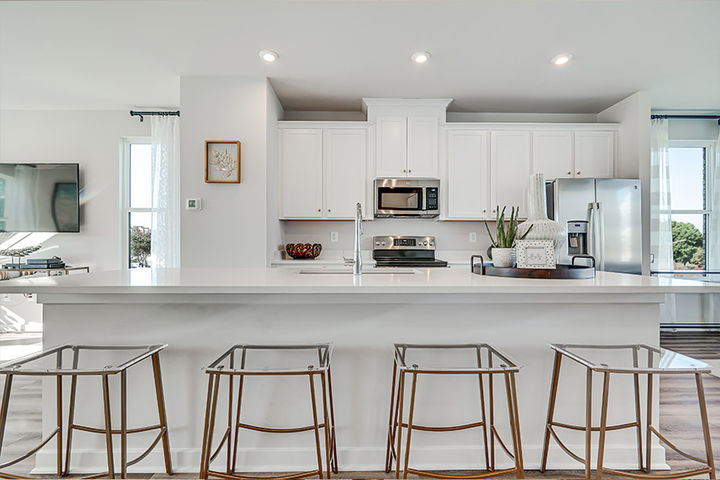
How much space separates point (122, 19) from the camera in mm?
2504

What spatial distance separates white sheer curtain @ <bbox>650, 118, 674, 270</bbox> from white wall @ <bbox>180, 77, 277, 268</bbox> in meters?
4.19

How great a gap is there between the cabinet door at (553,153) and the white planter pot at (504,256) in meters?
2.39

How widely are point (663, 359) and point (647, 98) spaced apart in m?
3.26

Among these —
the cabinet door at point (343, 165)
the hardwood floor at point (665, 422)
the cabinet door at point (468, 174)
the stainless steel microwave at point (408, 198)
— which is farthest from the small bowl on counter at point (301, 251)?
the hardwood floor at point (665, 422)

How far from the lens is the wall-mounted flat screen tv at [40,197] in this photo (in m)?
4.27

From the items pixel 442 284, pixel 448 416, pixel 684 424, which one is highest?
pixel 442 284

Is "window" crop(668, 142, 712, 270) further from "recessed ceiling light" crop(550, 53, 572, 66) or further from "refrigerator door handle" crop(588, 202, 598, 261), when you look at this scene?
"recessed ceiling light" crop(550, 53, 572, 66)

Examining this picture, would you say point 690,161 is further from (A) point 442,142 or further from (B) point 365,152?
(B) point 365,152

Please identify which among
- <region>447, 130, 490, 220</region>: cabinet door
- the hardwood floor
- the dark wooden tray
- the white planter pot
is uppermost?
<region>447, 130, 490, 220</region>: cabinet door

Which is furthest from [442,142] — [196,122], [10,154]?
[10,154]

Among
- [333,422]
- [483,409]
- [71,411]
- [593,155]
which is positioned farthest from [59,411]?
[593,155]

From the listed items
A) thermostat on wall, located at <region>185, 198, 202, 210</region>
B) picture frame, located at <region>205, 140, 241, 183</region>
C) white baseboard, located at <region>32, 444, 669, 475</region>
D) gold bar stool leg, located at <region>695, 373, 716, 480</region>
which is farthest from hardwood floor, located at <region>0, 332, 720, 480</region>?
picture frame, located at <region>205, 140, 241, 183</region>

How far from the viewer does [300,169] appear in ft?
12.8

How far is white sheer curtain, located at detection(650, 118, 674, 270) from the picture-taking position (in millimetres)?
4336
